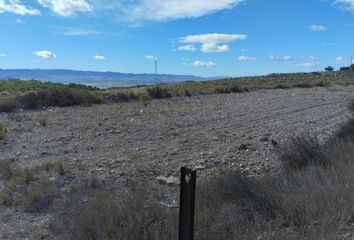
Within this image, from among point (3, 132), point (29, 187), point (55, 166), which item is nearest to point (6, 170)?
point (55, 166)

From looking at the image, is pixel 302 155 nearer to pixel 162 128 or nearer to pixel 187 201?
pixel 187 201

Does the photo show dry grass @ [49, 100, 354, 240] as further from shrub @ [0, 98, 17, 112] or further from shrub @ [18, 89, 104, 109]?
shrub @ [18, 89, 104, 109]

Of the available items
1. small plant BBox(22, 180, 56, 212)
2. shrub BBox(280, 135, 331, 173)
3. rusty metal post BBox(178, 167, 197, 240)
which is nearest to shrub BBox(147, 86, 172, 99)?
shrub BBox(280, 135, 331, 173)

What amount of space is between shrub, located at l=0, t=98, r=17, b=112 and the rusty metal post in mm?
21004

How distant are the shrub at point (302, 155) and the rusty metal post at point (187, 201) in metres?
5.47

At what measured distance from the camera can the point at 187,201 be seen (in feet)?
14.2

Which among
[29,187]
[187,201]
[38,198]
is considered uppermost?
[187,201]

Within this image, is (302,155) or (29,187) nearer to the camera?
(302,155)

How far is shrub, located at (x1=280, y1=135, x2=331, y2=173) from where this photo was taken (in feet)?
31.6

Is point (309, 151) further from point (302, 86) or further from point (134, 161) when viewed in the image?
point (302, 86)

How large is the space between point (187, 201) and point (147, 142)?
10.9m

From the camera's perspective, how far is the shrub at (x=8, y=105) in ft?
77.9

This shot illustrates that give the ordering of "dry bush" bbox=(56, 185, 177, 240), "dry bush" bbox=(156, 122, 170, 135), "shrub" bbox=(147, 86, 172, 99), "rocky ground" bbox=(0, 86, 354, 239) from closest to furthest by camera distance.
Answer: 1. "dry bush" bbox=(56, 185, 177, 240)
2. "rocky ground" bbox=(0, 86, 354, 239)
3. "dry bush" bbox=(156, 122, 170, 135)
4. "shrub" bbox=(147, 86, 172, 99)

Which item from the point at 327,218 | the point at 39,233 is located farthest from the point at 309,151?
the point at 39,233
